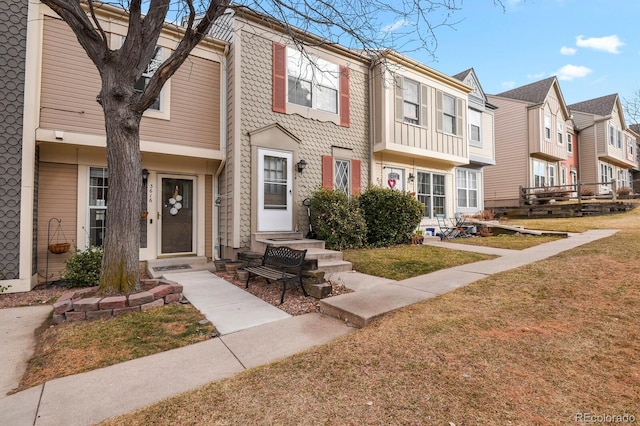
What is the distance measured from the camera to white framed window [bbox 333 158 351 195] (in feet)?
32.2

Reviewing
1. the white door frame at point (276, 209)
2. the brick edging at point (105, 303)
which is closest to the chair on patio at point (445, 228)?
the white door frame at point (276, 209)

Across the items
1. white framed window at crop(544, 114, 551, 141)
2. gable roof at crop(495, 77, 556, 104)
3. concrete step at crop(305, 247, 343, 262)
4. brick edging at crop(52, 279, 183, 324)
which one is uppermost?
gable roof at crop(495, 77, 556, 104)

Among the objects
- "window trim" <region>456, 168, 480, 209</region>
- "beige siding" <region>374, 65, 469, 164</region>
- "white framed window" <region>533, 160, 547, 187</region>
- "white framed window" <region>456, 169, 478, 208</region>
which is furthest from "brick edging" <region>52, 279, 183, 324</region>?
"white framed window" <region>533, 160, 547, 187</region>

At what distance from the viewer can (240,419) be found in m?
2.15

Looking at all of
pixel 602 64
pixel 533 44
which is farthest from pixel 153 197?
pixel 602 64

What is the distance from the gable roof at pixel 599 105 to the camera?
25.3 metres

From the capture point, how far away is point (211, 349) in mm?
3375

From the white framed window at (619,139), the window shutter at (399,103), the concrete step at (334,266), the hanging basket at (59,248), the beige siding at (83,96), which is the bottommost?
the concrete step at (334,266)

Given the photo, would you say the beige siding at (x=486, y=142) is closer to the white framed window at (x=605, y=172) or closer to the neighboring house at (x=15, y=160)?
the neighboring house at (x=15, y=160)

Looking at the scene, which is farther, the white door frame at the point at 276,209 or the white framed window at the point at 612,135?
the white framed window at the point at 612,135

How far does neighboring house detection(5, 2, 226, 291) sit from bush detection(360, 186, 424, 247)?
4397mm

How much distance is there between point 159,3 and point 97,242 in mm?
5355

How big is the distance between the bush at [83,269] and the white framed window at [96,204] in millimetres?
993

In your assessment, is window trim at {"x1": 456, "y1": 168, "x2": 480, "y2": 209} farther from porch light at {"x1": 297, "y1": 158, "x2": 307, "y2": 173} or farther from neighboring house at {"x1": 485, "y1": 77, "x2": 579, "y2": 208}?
porch light at {"x1": 297, "y1": 158, "x2": 307, "y2": 173}
